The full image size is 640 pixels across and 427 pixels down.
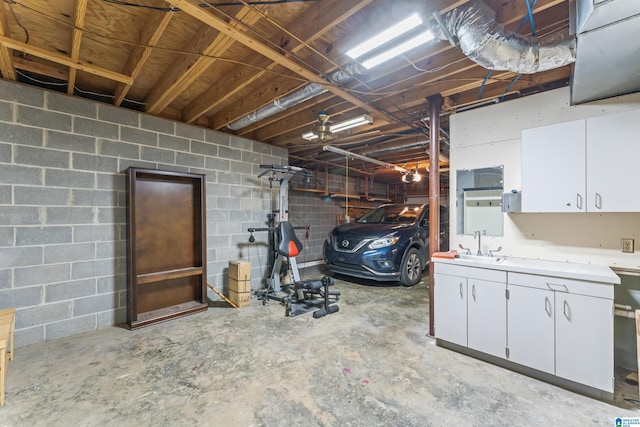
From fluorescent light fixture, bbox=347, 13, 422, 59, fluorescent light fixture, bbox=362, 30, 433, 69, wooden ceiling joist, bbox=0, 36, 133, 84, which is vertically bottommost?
fluorescent light fixture, bbox=362, 30, 433, 69

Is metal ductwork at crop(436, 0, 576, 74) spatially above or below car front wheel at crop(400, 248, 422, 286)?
above

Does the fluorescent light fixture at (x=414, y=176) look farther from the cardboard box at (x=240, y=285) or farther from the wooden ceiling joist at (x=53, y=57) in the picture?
the wooden ceiling joist at (x=53, y=57)

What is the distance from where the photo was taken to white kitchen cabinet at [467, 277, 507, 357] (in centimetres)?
215

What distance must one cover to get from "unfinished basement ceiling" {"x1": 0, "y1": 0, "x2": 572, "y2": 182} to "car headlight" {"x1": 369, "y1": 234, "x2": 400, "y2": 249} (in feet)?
5.73

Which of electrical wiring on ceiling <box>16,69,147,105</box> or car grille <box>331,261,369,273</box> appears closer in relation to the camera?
electrical wiring on ceiling <box>16,69,147,105</box>

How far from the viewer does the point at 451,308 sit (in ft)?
7.94

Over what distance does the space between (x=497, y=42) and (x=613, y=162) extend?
4.19 ft

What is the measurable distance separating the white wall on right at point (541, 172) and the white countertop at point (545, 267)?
0.14 meters

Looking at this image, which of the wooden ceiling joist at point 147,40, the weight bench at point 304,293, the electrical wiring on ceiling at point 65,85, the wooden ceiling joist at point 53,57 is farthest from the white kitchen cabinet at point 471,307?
the electrical wiring on ceiling at point 65,85

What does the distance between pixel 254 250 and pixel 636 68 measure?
4.27m

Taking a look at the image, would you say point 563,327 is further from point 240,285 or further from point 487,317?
point 240,285

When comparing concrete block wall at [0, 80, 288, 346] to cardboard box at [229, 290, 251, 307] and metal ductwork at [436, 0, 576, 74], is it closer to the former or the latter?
cardboard box at [229, 290, 251, 307]

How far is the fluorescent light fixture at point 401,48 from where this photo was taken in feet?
5.54

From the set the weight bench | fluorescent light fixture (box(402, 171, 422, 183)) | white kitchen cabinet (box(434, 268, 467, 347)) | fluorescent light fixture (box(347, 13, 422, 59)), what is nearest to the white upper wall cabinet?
white kitchen cabinet (box(434, 268, 467, 347))
